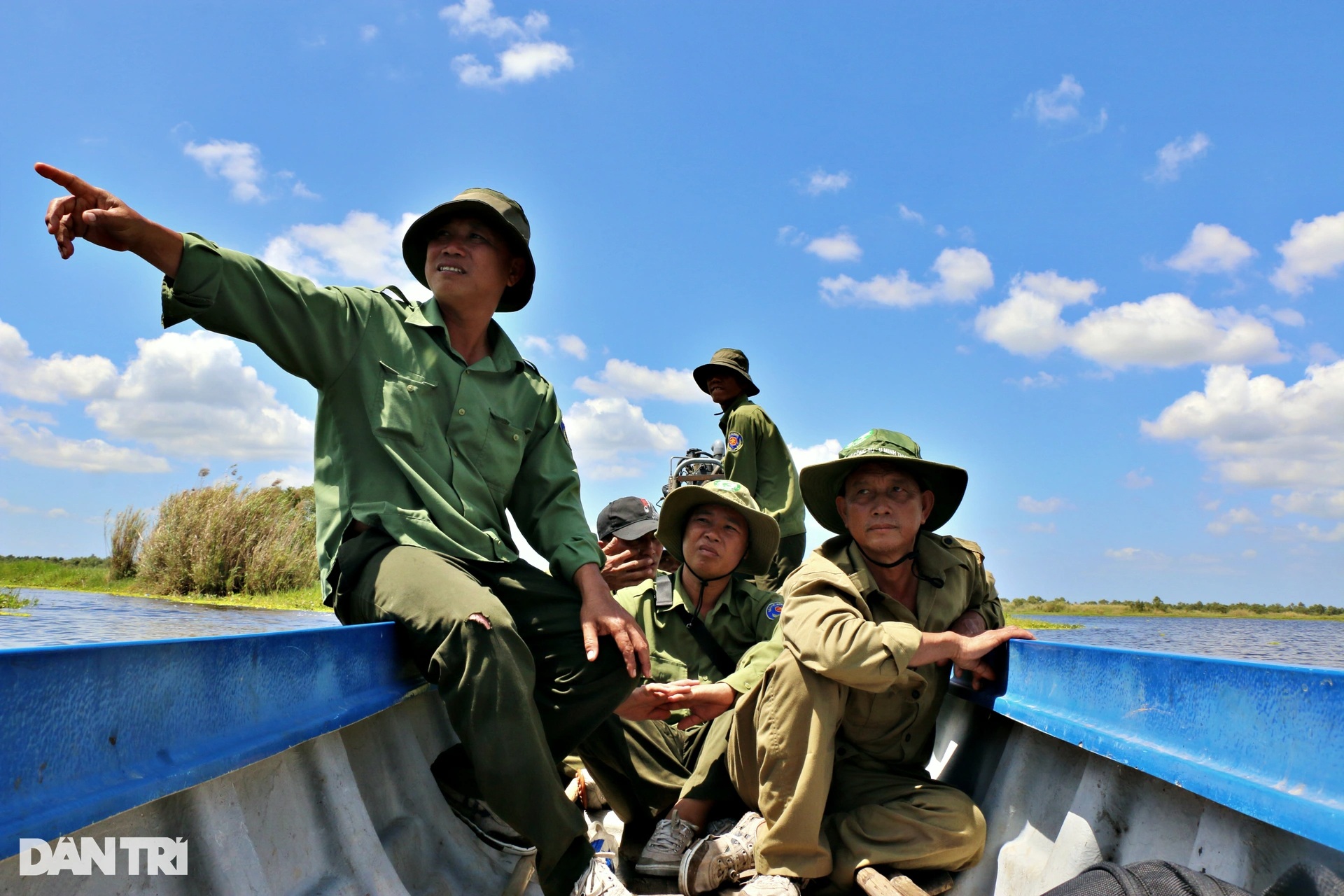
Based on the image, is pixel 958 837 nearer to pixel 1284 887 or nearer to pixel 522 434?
pixel 1284 887

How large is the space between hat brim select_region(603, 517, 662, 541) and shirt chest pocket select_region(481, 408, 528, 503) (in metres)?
1.39

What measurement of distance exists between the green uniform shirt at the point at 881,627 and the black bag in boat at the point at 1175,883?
72 cm

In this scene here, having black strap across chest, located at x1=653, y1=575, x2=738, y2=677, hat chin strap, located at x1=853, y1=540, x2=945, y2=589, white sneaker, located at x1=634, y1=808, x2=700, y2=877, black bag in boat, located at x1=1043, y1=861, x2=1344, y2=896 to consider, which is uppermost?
hat chin strap, located at x1=853, y1=540, x2=945, y2=589

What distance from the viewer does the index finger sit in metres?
1.55

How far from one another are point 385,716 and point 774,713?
1.04m

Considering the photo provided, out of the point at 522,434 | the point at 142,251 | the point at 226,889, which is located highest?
the point at 142,251

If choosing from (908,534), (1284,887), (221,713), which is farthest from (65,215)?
(1284,887)

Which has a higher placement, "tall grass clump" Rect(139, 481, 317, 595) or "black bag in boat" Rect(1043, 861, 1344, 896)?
"tall grass clump" Rect(139, 481, 317, 595)

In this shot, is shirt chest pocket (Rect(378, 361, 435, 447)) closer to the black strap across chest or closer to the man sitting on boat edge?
the man sitting on boat edge

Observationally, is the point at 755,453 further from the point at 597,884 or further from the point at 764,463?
the point at 597,884

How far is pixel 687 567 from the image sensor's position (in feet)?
10.3

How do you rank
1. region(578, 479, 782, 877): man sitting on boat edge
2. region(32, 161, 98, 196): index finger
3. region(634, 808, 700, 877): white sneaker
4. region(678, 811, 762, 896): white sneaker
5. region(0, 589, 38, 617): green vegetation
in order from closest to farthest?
region(32, 161, 98, 196): index finger → region(678, 811, 762, 896): white sneaker → region(634, 808, 700, 877): white sneaker → region(578, 479, 782, 877): man sitting on boat edge → region(0, 589, 38, 617): green vegetation

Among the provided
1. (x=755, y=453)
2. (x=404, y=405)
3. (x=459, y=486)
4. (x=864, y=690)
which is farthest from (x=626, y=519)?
(x=864, y=690)

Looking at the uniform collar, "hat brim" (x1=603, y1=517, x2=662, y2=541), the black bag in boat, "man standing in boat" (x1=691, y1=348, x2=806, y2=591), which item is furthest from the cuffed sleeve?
"man standing in boat" (x1=691, y1=348, x2=806, y2=591)
